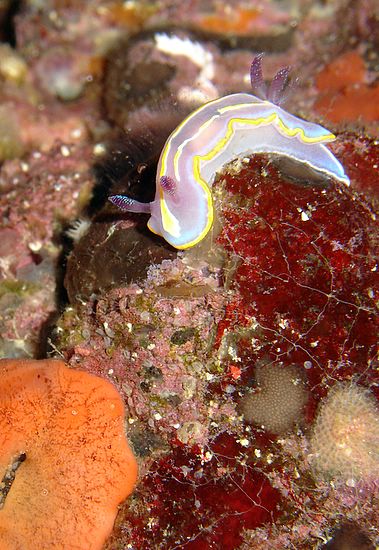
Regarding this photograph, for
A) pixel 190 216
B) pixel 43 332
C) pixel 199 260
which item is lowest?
pixel 43 332

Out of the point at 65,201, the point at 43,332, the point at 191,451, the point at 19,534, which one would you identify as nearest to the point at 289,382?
the point at 191,451

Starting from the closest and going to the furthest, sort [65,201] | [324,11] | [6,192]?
[65,201], [6,192], [324,11]

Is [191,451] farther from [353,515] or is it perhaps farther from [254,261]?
[254,261]

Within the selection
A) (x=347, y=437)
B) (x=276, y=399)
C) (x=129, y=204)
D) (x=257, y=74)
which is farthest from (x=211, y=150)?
(x=347, y=437)

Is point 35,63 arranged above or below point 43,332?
above

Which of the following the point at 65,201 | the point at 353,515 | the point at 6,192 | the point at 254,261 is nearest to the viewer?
the point at 353,515

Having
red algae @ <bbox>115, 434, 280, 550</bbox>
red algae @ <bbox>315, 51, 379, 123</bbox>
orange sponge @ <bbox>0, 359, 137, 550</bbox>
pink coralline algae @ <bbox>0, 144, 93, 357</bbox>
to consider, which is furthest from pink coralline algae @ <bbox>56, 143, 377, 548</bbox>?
red algae @ <bbox>315, 51, 379, 123</bbox>

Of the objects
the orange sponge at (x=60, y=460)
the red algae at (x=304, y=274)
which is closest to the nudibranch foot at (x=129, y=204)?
the red algae at (x=304, y=274)
